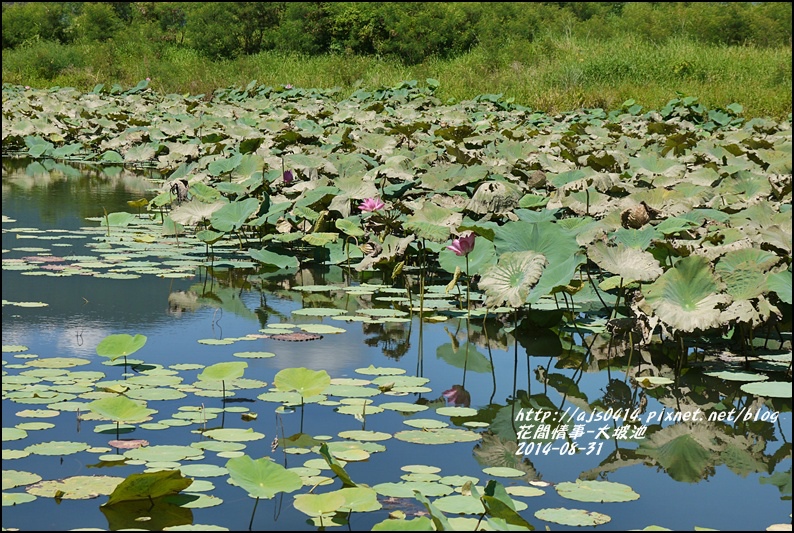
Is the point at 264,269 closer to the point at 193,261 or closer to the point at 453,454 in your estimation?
the point at 193,261

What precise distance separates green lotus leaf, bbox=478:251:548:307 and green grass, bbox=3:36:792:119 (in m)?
8.07

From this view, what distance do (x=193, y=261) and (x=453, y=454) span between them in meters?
2.36

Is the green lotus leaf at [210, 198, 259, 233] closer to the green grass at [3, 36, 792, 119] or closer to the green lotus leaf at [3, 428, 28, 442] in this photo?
the green lotus leaf at [3, 428, 28, 442]

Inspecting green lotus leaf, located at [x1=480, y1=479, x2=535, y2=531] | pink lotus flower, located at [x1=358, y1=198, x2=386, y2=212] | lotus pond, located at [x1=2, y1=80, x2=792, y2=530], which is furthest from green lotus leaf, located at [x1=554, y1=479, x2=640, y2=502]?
pink lotus flower, located at [x1=358, y1=198, x2=386, y2=212]

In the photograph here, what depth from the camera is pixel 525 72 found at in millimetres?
12742

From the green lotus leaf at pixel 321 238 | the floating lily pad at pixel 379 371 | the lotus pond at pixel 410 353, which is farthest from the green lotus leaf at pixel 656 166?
the floating lily pad at pixel 379 371

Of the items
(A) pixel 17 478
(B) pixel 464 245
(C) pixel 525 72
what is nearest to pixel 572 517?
(A) pixel 17 478

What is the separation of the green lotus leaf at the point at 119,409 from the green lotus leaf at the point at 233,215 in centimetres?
192

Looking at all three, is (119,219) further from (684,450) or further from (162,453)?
(684,450)

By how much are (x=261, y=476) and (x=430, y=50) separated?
1659 cm

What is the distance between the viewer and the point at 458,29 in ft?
58.8

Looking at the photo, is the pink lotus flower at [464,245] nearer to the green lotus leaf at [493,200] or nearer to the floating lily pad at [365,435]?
the green lotus leaf at [493,200]

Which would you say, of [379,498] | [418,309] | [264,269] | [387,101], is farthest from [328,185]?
[387,101]

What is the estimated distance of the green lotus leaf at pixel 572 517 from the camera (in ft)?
5.24
